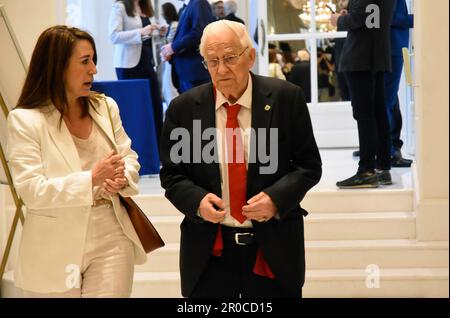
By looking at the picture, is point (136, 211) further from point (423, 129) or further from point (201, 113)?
point (423, 129)

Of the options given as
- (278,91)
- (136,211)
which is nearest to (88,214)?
(136,211)

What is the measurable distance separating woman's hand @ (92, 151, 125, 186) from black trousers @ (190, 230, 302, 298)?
459 millimetres

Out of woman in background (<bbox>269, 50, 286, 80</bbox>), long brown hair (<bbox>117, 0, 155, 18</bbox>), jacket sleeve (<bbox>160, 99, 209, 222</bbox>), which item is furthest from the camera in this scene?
woman in background (<bbox>269, 50, 286, 80</bbox>)

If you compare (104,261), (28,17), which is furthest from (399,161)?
(104,261)

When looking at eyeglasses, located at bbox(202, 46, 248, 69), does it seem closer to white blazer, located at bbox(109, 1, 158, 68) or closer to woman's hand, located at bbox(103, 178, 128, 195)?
woman's hand, located at bbox(103, 178, 128, 195)

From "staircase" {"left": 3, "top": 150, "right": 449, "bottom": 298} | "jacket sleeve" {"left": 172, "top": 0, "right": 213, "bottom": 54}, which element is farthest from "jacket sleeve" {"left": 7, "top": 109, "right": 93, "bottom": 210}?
"jacket sleeve" {"left": 172, "top": 0, "right": 213, "bottom": 54}

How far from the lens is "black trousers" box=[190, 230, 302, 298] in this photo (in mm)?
2840

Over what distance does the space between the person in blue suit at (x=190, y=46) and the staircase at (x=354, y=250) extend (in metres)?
1.54

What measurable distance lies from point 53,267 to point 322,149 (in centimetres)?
591

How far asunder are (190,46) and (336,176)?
1642 mm

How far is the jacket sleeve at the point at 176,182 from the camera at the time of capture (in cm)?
279

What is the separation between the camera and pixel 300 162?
2.88 metres

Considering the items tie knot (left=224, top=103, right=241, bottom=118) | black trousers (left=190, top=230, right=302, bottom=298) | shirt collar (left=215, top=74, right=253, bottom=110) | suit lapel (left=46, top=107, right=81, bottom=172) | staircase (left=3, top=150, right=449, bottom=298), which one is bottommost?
staircase (left=3, top=150, right=449, bottom=298)

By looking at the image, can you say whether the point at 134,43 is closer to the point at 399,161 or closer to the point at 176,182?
the point at 399,161
